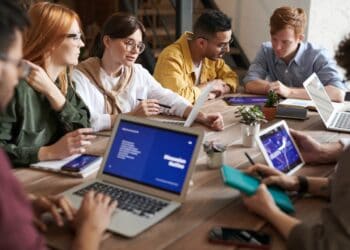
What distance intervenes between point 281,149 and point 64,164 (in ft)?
2.50

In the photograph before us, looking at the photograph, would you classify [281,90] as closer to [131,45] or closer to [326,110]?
[326,110]

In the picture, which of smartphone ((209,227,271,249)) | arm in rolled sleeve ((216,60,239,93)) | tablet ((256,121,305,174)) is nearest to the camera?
smartphone ((209,227,271,249))

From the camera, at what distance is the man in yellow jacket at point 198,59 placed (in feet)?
9.00

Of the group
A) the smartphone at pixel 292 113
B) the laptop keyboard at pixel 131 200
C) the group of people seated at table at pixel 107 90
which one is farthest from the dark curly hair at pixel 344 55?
the smartphone at pixel 292 113

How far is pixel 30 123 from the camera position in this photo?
5.62 feet

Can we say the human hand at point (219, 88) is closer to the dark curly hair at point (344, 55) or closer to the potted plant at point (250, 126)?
the potted plant at point (250, 126)

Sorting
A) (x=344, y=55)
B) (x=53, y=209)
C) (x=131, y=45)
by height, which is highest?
A: (x=344, y=55)

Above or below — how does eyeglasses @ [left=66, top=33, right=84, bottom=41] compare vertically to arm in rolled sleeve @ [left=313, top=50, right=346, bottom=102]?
above

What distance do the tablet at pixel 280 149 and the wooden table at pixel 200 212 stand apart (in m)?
0.05

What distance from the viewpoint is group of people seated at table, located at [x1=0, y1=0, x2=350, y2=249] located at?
875 mm

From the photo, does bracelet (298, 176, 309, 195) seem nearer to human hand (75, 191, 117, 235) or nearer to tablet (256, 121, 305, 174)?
tablet (256, 121, 305, 174)

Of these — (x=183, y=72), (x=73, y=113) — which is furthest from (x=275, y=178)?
(x=183, y=72)

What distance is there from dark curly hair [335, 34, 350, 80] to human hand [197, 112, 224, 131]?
2.63ft

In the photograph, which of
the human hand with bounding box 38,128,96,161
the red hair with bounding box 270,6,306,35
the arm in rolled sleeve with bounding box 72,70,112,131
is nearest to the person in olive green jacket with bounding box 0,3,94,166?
the human hand with bounding box 38,128,96,161
